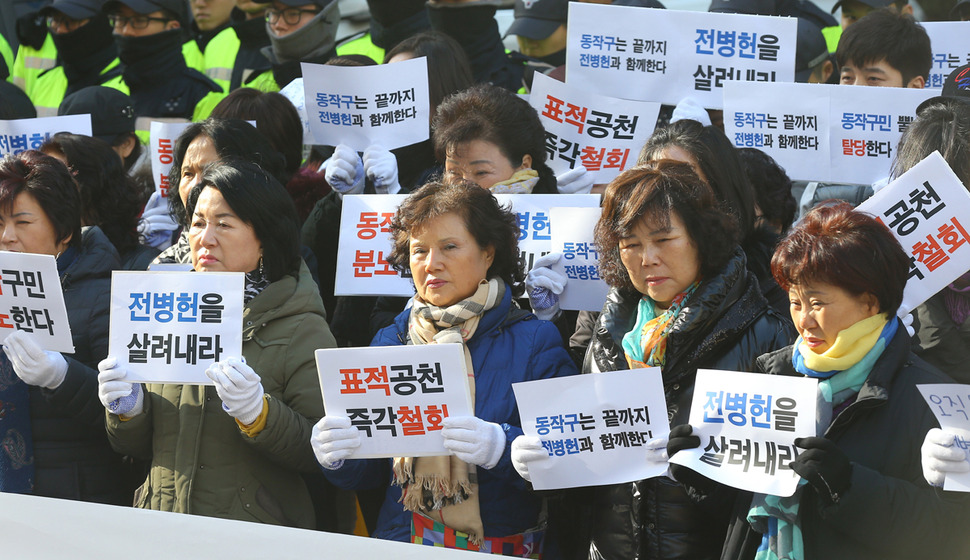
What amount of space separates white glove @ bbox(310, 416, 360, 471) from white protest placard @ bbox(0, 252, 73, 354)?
3.80 feet

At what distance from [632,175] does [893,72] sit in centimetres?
242

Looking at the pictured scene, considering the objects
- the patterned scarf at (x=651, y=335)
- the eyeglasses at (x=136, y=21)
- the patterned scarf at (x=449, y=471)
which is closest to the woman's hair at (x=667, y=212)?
the patterned scarf at (x=651, y=335)

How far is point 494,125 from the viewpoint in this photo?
4949mm

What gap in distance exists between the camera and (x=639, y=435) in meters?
3.47

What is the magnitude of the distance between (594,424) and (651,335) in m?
0.36

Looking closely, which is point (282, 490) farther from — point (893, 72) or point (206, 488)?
point (893, 72)

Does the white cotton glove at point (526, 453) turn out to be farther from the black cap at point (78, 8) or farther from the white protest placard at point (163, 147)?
the black cap at point (78, 8)

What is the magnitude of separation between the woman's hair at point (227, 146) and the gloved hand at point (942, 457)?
319 cm

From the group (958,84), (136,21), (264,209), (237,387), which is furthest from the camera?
(136,21)

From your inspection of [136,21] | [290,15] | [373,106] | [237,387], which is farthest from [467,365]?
[136,21]

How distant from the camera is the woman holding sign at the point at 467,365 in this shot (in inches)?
151

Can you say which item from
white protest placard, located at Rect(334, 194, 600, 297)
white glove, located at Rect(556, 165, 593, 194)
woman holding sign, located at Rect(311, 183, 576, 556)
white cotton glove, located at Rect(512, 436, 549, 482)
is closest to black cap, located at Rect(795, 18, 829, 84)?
white glove, located at Rect(556, 165, 593, 194)

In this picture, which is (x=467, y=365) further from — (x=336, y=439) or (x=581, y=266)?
(x=581, y=266)

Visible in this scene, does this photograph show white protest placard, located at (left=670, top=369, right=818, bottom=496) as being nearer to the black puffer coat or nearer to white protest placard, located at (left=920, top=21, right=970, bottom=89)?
the black puffer coat
